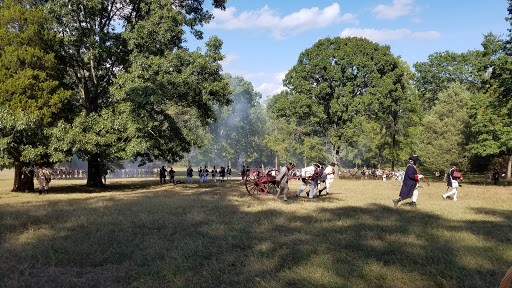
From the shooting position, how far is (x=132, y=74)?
67.8 ft

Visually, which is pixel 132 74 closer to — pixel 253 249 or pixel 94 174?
pixel 94 174

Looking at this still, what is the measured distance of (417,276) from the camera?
17.9 ft

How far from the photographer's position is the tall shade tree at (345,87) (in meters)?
38.1

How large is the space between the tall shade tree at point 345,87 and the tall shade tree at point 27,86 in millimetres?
25900

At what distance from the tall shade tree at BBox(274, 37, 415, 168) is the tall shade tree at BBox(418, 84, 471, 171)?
3.97 metres

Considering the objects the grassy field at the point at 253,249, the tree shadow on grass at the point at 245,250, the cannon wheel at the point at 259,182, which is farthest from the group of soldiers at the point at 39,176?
the cannon wheel at the point at 259,182

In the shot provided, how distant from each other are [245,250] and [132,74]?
55.3 feet

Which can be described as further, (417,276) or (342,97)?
(342,97)

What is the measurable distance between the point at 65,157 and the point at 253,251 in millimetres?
16441

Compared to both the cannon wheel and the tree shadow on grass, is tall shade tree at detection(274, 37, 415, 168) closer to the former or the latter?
the cannon wheel

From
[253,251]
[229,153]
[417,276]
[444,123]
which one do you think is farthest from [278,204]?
[229,153]

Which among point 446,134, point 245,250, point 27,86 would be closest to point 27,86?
point 27,86

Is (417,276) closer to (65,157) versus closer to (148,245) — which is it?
(148,245)

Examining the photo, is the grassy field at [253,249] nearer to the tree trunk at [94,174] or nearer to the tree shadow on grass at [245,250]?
the tree shadow on grass at [245,250]
